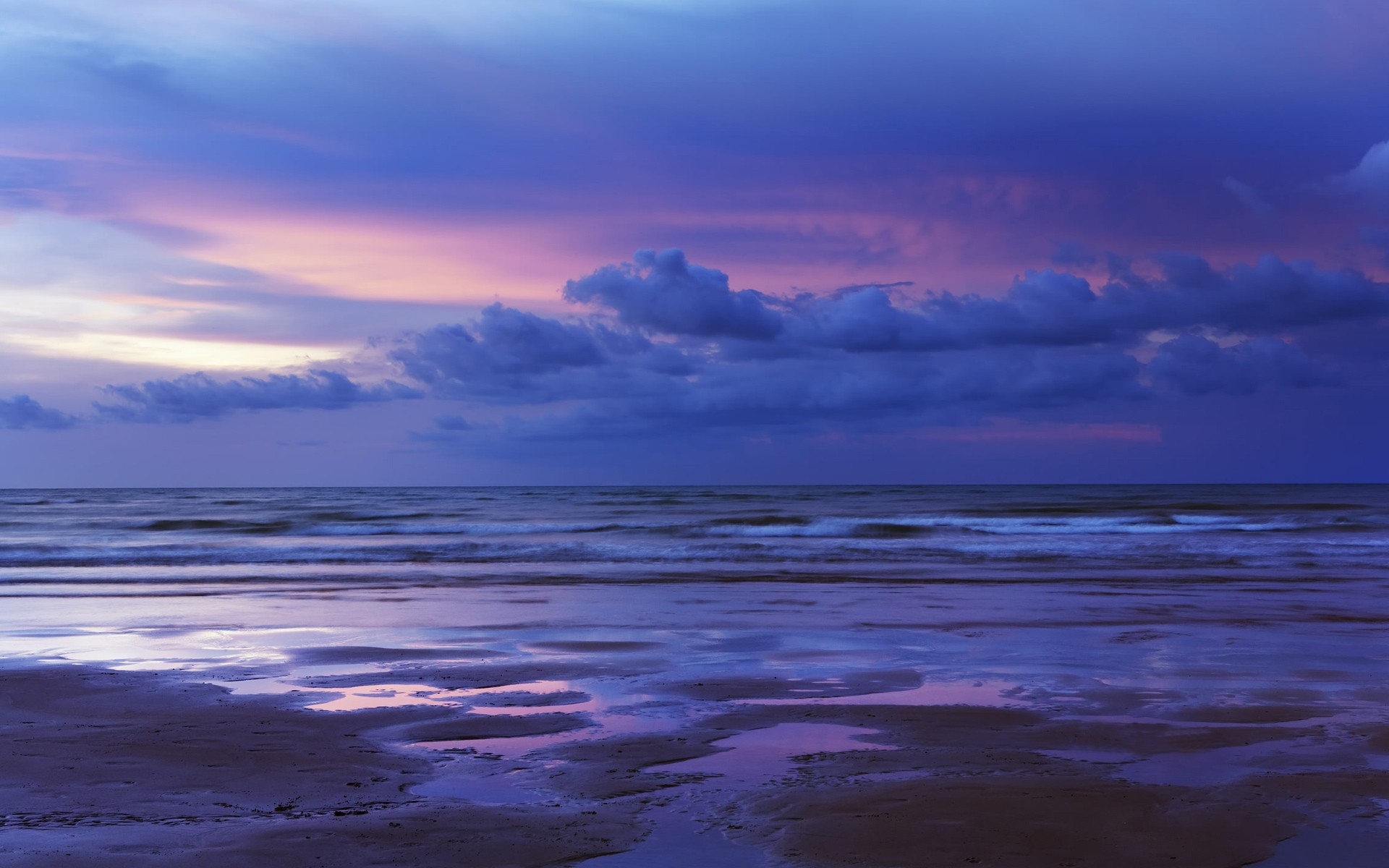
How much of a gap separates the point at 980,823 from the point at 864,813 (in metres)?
0.54

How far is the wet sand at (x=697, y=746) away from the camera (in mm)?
4691

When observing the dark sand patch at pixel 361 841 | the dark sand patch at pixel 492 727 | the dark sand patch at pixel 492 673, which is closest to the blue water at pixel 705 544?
the dark sand patch at pixel 492 673

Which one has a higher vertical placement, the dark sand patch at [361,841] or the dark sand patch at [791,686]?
the dark sand patch at [361,841]

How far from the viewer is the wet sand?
4.69 metres

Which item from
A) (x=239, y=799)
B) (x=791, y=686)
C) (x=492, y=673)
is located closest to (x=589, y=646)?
(x=492, y=673)

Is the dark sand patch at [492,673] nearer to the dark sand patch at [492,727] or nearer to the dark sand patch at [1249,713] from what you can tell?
the dark sand patch at [492,727]

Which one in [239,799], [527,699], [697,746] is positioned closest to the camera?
[239,799]

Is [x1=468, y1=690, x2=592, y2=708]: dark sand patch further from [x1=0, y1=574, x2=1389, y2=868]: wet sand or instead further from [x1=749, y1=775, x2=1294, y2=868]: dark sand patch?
[x1=749, y1=775, x2=1294, y2=868]: dark sand patch

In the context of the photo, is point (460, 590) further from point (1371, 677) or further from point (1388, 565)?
point (1388, 565)

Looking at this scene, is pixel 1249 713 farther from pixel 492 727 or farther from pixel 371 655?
pixel 371 655

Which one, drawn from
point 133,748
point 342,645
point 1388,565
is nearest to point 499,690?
point 133,748

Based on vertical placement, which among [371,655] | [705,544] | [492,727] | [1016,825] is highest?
[1016,825]

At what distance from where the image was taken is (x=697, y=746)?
644 centimetres

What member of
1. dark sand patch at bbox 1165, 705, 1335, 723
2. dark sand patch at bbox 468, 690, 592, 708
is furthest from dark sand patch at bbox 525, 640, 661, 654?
dark sand patch at bbox 1165, 705, 1335, 723
